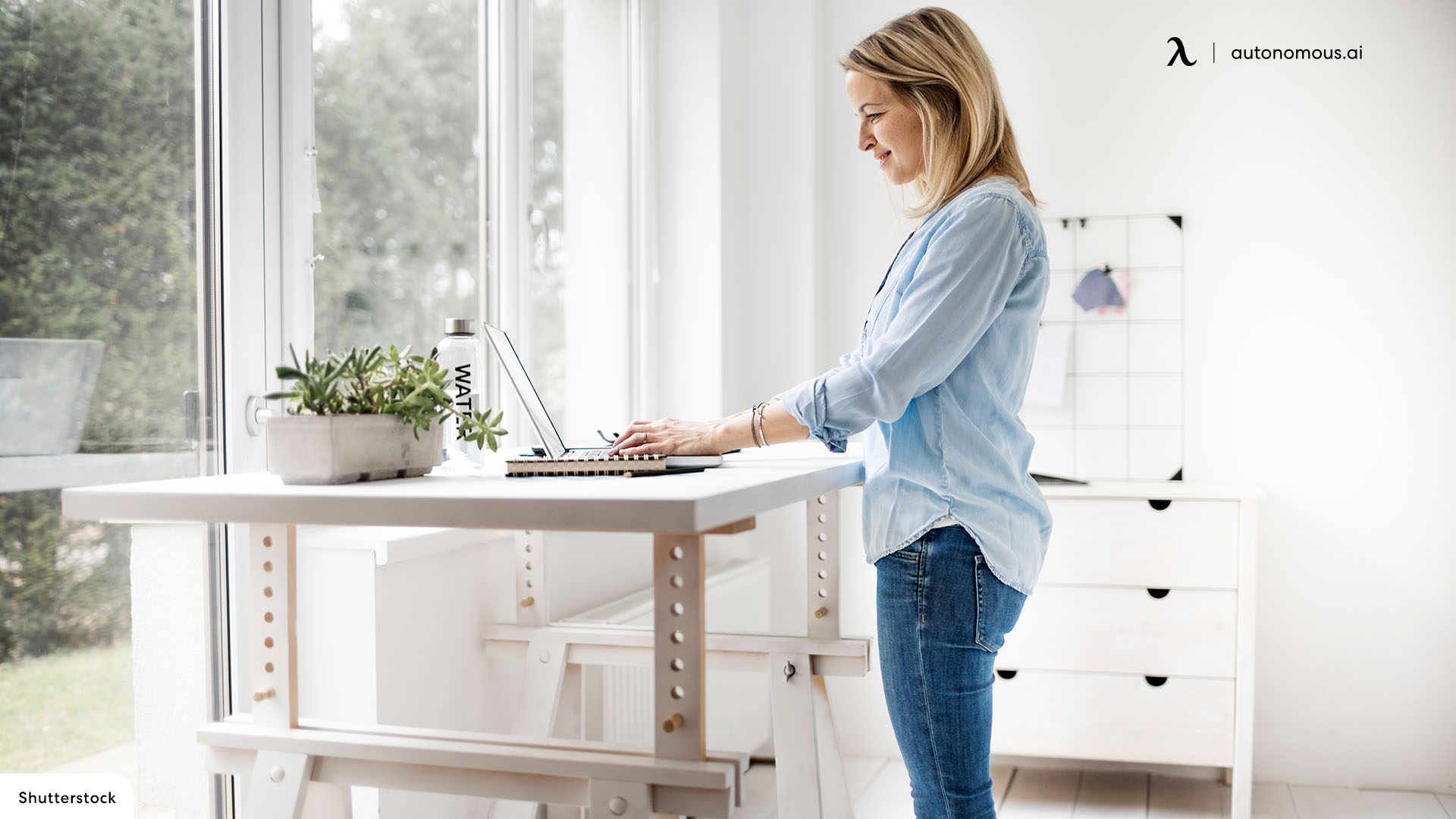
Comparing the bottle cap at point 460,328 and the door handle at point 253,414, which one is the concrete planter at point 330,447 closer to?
the bottle cap at point 460,328

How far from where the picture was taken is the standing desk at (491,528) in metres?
0.93

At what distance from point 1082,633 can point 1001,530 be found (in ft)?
4.73

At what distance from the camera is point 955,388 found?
1312mm

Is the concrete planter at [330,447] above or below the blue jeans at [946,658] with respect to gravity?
above

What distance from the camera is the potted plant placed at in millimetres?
1063

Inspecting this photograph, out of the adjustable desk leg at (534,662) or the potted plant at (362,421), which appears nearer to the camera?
the potted plant at (362,421)

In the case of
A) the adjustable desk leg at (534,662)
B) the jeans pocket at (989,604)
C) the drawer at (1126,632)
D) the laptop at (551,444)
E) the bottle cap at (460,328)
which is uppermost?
the bottle cap at (460,328)

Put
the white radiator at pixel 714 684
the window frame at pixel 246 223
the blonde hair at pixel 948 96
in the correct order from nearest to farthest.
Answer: the blonde hair at pixel 948 96, the window frame at pixel 246 223, the white radiator at pixel 714 684

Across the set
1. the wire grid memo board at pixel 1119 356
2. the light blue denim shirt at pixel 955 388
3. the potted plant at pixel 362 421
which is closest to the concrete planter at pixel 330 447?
the potted plant at pixel 362 421

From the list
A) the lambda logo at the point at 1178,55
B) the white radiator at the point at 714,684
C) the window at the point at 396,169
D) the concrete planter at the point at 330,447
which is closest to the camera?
the concrete planter at the point at 330,447

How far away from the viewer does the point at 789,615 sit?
10.3ft

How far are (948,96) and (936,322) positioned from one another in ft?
1.02

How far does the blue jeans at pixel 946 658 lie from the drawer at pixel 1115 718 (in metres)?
1.31

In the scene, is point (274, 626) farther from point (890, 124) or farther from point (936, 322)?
point (890, 124)
